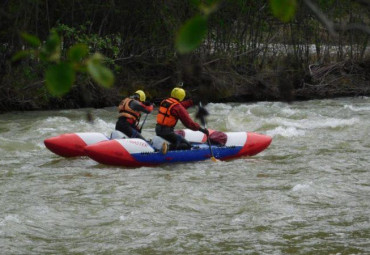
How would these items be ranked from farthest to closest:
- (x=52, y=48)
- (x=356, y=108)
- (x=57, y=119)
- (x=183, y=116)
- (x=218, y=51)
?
1. (x=218, y=51)
2. (x=356, y=108)
3. (x=57, y=119)
4. (x=183, y=116)
5. (x=52, y=48)

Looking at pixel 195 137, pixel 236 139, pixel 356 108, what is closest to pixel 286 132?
pixel 236 139

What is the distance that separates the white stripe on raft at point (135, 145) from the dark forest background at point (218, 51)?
6.66m

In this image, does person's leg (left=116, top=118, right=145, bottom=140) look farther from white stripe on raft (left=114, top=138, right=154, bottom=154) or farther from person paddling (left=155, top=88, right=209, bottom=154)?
person paddling (left=155, top=88, right=209, bottom=154)

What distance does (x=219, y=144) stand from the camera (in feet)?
30.9

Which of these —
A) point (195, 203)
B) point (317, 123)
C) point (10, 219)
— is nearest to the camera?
point (10, 219)

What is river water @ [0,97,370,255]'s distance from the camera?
554cm

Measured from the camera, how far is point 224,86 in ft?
55.2

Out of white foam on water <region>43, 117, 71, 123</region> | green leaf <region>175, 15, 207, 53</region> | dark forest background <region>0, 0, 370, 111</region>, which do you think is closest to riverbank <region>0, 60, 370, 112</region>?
dark forest background <region>0, 0, 370, 111</region>

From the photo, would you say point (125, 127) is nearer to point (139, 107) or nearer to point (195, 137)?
point (139, 107)

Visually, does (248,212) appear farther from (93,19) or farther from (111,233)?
(93,19)

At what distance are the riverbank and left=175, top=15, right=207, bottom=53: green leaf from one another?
46.9 feet

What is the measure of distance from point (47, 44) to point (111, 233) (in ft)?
15.7

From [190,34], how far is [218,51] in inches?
678

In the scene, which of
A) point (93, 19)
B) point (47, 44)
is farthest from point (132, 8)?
point (47, 44)
